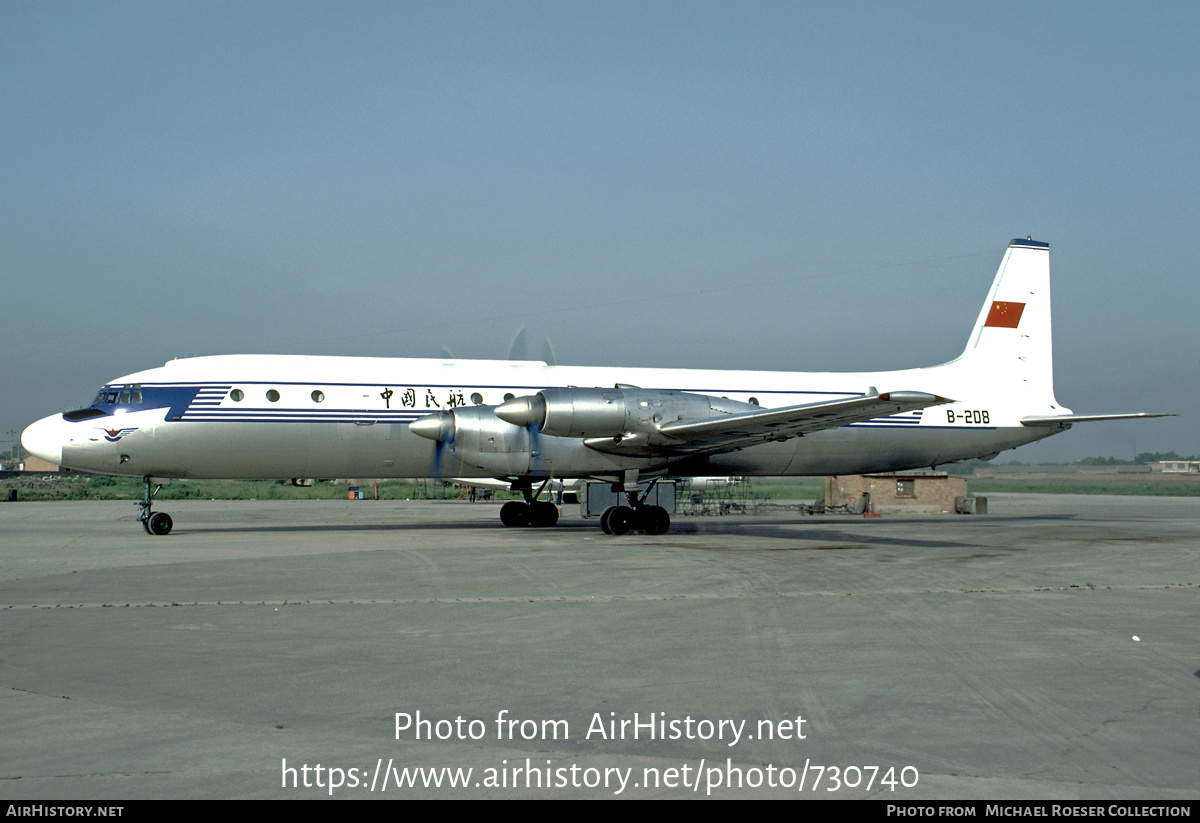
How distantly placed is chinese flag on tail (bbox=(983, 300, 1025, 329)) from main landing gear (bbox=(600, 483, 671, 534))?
41.1 ft

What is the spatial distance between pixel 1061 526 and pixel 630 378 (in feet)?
41.3

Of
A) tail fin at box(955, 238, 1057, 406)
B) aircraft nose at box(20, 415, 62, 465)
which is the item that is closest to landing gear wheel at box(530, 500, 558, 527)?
aircraft nose at box(20, 415, 62, 465)

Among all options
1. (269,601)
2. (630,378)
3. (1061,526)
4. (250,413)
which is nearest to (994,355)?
(1061,526)

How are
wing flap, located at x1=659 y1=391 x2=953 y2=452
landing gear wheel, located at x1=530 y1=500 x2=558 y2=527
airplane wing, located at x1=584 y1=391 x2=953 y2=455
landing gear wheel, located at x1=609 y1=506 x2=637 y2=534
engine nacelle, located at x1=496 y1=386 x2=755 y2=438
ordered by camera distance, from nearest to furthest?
wing flap, located at x1=659 y1=391 x2=953 y2=452 < airplane wing, located at x1=584 y1=391 x2=953 y2=455 < engine nacelle, located at x1=496 y1=386 x2=755 y2=438 < landing gear wheel, located at x1=609 y1=506 x2=637 y2=534 < landing gear wheel, located at x1=530 y1=500 x2=558 y2=527

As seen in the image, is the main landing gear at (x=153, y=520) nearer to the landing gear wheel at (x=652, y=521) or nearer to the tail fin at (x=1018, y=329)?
the landing gear wheel at (x=652, y=521)

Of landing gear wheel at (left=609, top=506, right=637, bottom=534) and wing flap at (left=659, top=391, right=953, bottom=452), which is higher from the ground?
wing flap at (left=659, top=391, right=953, bottom=452)

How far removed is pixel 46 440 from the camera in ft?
71.0

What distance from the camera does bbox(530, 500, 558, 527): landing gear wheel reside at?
1033 inches

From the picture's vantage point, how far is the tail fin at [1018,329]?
2798 cm

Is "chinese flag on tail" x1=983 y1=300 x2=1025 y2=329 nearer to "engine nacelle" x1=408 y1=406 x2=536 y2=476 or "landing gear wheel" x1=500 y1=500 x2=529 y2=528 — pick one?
"landing gear wheel" x1=500 y1=500 x2=529 y2=528

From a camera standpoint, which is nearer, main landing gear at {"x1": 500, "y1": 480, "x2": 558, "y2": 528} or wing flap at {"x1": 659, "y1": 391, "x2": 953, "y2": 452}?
wing flap at {"x1": 659, "y1": 391, "x2": 953, "y2": 452}

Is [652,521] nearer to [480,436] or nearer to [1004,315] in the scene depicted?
[480,436]

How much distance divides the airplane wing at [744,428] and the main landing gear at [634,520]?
144cm

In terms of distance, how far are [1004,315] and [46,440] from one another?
25.9 m
